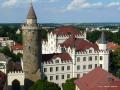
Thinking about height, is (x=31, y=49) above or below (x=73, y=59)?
above

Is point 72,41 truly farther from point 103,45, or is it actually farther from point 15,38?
point 15,38

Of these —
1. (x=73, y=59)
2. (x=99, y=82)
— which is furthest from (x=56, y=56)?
(x=99, y=82)

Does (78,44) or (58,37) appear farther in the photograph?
(58,37)

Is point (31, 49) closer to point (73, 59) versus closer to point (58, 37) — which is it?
point (73, 59)

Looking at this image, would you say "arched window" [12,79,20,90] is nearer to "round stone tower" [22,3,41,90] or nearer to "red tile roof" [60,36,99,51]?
"round stone tower" [22,3,41,90]

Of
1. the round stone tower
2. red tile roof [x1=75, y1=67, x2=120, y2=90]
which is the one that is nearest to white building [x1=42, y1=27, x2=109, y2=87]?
the round stone tower

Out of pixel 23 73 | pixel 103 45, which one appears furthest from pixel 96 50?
pixel 23 73
